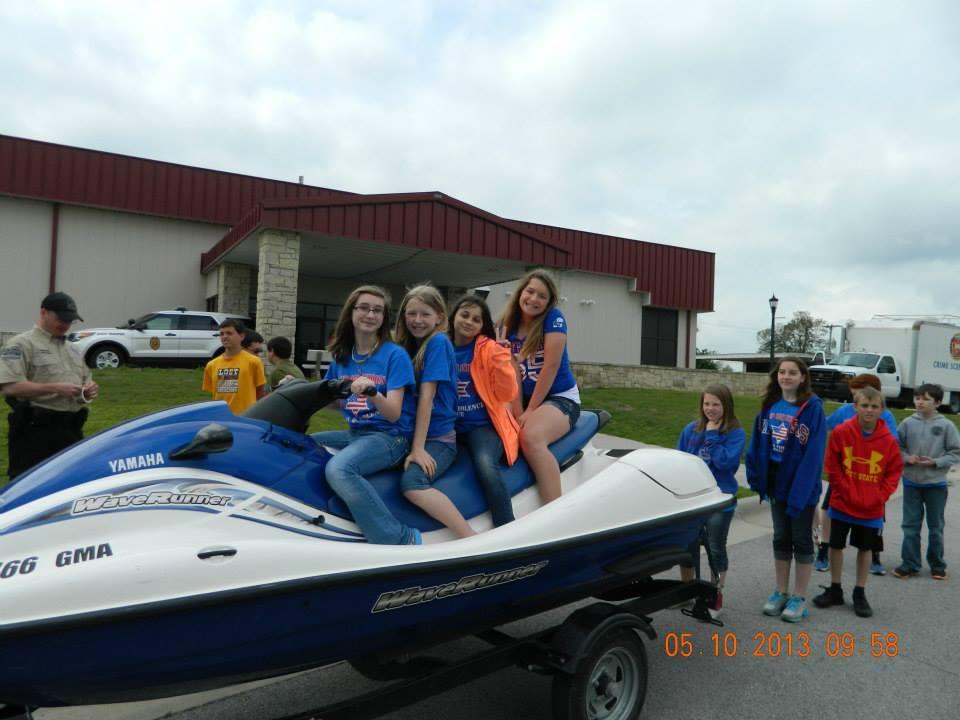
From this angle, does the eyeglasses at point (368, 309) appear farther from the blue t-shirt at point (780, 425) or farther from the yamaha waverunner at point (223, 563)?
the blue t-shirt at point (780, 425)

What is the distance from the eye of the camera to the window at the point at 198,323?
16219 mm

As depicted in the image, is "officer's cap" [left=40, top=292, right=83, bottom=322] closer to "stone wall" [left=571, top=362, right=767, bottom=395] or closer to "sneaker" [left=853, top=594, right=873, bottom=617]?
"sneaker" [left=853, top=594, right=873, bottom=617]

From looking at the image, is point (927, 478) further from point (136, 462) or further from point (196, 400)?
point (196, 400)

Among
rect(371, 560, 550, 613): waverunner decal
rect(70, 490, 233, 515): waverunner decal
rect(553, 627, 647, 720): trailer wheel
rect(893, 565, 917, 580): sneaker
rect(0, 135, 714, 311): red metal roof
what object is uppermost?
rect(0, 135, 714, 311): red metal roof

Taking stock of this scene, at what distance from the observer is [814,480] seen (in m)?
4.32

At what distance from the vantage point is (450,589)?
261 centimetres

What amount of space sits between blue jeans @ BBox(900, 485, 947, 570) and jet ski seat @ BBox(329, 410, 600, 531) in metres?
3.68

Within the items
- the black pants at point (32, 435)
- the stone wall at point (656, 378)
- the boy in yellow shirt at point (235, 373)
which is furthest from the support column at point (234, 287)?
the black pants at point (32, 435)

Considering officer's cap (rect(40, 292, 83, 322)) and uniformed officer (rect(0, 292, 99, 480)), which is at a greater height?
officer's cap (rect(40, 292, 83, 322))

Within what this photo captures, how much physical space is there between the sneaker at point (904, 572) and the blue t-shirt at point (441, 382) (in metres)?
4.49

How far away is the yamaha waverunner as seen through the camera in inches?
77.7

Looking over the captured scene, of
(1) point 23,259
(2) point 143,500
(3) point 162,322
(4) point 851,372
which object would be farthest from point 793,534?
(4) point 851,372

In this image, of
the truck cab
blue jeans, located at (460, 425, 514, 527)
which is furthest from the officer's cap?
the truck cab

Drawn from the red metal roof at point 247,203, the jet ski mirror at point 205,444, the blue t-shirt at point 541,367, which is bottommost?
the jet ski mirror at point 205,444
